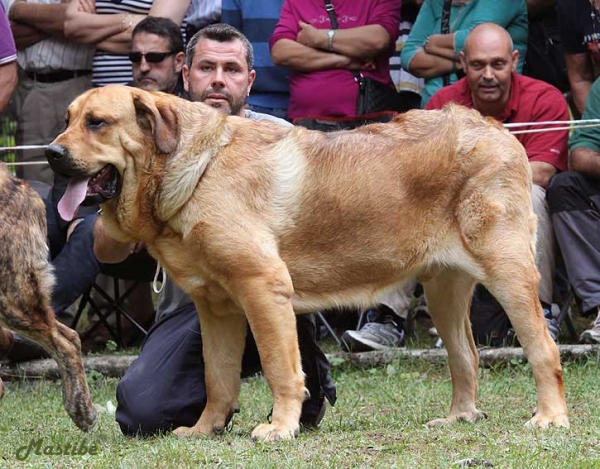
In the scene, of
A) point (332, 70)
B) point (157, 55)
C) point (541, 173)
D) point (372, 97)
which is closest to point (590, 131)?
point (541, 173)

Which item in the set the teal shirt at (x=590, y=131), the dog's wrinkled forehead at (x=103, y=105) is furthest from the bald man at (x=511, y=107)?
the dog's wrinkled forehead at (x=103, y=105)

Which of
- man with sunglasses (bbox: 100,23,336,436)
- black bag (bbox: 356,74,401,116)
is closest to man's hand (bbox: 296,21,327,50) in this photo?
black bag (bbox: 356,74,401,116)

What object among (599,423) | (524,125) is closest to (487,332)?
(524,125)

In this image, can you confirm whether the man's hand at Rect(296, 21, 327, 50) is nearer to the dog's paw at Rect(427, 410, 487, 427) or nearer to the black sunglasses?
the black sunglasses

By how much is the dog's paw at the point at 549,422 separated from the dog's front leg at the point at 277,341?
112cm

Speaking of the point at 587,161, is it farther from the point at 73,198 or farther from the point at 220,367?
the point at 73,198

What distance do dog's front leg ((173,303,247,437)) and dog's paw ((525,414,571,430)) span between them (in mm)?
1442

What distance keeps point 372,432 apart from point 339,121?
12.6 feet

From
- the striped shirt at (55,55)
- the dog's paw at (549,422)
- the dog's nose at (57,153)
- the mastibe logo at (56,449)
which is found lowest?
the mastibe logo at (56,449)

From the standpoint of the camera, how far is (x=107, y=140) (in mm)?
5254

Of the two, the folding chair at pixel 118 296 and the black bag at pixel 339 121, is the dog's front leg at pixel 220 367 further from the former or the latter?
the black bag at pixel 339 121

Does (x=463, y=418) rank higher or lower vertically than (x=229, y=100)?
lower

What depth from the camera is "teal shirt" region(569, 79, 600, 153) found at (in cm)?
832

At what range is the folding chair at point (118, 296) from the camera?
8594 millimetres
